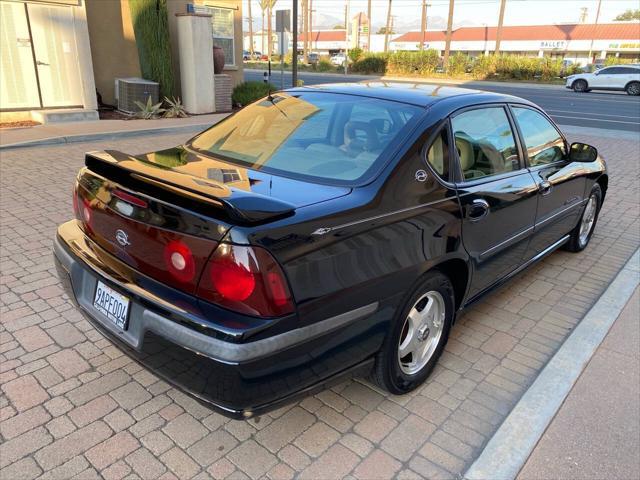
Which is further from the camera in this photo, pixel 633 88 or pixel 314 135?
pixel 633 88

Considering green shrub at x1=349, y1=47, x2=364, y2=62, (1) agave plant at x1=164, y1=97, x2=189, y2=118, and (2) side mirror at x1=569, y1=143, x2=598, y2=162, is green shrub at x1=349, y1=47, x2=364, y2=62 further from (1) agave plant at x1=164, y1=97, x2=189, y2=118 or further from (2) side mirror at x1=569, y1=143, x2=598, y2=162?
(2) side mirror at x1=569, y1=143, x2=598, y2=162

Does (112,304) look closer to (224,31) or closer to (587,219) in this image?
(587,219)

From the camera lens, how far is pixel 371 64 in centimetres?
4578

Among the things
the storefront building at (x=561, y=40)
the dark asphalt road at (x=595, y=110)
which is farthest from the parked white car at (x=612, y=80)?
the storefront building at (x=561, y=40)

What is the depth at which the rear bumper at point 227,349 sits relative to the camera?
80.0 inches

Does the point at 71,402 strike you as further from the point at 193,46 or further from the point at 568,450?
the point at 193,46

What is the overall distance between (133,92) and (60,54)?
1.72 meters

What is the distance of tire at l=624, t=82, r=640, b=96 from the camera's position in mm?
26866

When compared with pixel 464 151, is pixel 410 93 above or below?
above

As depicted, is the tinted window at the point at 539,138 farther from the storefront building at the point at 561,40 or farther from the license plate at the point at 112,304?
the storefront building at the point at 561,40

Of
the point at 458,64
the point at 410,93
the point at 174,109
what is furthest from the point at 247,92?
the point at 458,64

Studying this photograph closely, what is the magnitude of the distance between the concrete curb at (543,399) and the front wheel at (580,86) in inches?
1144

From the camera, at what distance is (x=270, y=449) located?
249 centimetres

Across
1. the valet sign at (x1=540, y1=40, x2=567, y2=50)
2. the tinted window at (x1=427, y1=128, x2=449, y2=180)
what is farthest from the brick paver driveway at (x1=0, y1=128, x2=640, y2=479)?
the valet sign at (x1=540, y1=40, x2=567, y2=50)
